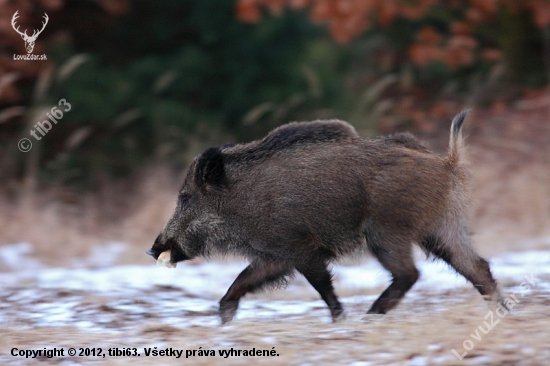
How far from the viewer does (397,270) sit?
5.01 metres

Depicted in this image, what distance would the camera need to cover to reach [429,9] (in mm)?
13531

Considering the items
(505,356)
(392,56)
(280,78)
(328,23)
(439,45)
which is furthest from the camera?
(392,56)

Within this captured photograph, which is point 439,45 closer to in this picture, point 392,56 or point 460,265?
point 392,56

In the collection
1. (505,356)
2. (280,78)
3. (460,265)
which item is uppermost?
(280,78)

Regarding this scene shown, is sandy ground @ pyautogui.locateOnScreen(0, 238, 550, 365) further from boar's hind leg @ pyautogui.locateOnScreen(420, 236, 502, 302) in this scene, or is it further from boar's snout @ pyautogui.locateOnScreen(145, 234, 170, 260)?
boar's snout @ pyautogui.locateOnScreen(145, 234, 170, 260)

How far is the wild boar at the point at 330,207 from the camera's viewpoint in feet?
16.5

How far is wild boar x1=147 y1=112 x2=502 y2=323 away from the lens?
5023 millimetres

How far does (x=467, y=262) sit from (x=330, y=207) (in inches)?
41.3

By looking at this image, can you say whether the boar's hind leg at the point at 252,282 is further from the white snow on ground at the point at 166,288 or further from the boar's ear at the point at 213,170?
the boar's ear at the point at 213,170

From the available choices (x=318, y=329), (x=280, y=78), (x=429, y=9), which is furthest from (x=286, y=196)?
(x=429, y=9)

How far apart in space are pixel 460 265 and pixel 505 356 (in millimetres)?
1372

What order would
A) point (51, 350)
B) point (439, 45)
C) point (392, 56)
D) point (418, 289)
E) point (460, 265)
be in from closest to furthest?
point (51, 350)
point (460, 265)
point (418, 289)
point (439, 45)
point (392, 56)

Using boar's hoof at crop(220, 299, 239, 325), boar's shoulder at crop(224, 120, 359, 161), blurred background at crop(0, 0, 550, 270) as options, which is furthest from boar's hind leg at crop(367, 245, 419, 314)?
blurred background at crop(0, 0, 550, 270)

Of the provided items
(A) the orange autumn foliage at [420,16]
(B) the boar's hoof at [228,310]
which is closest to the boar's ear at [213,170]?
(B) the boar's hoof at [228,310]
